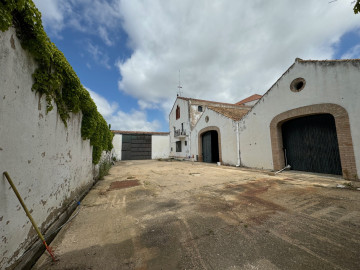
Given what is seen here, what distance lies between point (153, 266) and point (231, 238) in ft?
3.65

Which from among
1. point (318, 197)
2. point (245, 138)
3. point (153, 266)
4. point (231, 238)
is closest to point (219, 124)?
point (245, 138)

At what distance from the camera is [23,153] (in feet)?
6.16

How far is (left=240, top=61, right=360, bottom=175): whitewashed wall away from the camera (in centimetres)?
513

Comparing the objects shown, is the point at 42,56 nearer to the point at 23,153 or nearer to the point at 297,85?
the point at 23,153

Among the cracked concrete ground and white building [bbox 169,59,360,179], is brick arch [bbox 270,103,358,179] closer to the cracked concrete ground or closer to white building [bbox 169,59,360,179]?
white building [bbox 169,59,360,179]

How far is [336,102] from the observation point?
18.0ft

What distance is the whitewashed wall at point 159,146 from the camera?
2250cm

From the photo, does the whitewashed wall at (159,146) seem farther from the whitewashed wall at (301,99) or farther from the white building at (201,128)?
the whitewashed wall at (301,99)

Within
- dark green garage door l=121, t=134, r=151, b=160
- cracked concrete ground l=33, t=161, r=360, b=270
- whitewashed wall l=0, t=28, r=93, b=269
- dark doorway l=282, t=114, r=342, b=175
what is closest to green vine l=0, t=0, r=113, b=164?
whitewashed wall l=0, t=28, r=93, b=269

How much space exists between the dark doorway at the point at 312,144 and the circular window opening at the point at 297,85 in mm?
1400

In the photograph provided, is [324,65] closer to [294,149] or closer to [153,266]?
[294,149]

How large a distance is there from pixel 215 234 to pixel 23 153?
9.34ft

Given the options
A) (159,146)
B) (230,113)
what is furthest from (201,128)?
(159,146)

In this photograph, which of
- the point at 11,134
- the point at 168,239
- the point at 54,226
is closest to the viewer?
the point at 11,134
